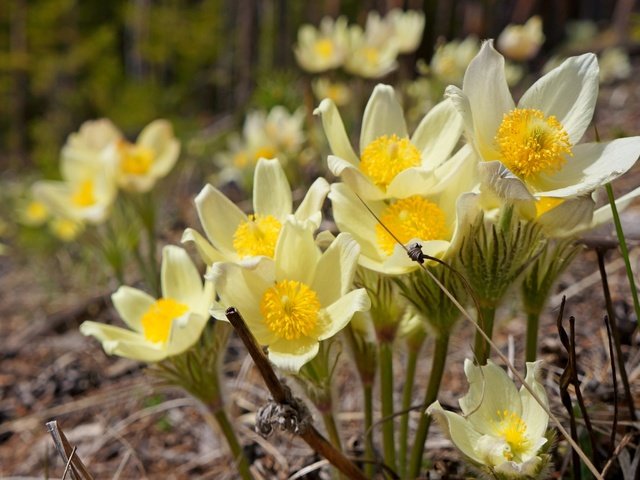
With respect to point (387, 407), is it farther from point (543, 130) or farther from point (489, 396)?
point (543, 130)

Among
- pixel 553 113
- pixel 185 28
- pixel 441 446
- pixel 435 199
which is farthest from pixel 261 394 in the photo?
pixel 185 28

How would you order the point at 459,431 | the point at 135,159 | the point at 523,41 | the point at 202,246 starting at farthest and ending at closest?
1. the point at 523,41
2. the point at 135,159
3. the point at 202,246
4. the point at 459,431

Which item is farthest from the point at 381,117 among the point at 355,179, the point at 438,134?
the point at 355,179

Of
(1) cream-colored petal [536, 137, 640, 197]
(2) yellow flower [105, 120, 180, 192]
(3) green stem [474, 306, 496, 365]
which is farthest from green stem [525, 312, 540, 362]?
(2) yellow flower [105, 120, 180, 192]

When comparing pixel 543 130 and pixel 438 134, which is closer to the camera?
pixel 543 130

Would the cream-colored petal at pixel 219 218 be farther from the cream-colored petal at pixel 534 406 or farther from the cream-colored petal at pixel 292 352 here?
the cream-colored petal at pixel 534 406

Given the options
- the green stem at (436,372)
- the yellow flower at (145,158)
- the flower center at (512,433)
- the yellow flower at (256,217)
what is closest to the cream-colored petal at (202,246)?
the yellow flower at (256,217)

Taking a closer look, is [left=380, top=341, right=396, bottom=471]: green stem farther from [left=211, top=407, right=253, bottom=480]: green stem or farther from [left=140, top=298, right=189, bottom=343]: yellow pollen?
[left=140, top=298, right=189, bottom=343]: yellow pollen
